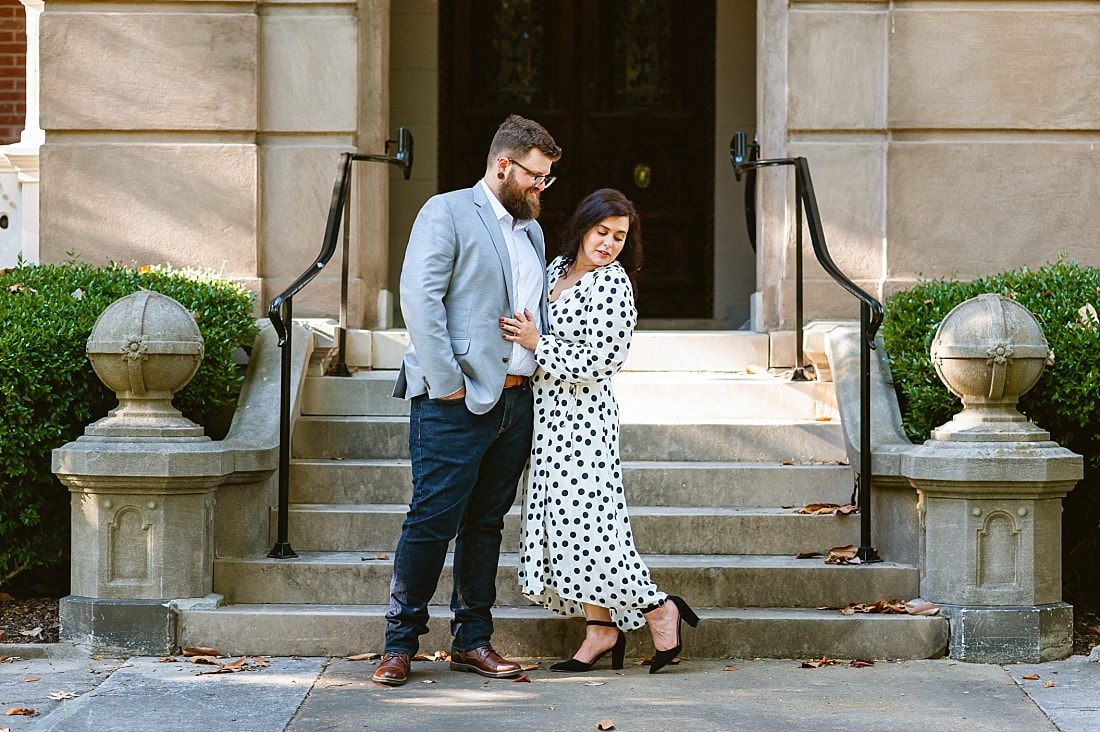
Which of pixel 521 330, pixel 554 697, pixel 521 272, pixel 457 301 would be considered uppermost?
pixel 521 272

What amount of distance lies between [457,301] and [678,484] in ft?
6.39

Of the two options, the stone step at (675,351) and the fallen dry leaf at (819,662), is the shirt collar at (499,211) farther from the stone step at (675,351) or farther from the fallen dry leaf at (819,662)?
the stone step at (675,351)

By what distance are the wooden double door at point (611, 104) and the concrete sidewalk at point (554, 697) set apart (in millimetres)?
5778

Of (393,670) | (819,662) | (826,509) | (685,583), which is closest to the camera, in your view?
(393,670)

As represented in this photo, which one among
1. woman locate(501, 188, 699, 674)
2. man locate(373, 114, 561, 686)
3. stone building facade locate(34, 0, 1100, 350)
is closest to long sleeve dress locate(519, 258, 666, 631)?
woman locate(501, 188, 699, 674)

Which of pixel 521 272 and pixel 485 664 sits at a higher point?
pixel 521 272

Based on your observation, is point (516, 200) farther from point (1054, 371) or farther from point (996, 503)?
point (1054, 371)

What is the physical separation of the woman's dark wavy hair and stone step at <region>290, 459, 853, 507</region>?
1.40 m

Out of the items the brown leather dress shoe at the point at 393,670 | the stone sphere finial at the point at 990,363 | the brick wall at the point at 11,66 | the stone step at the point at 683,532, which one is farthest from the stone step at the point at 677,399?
the brick wall at the point at 11,66

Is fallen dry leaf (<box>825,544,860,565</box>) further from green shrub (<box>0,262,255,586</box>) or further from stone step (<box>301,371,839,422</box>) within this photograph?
green shrub (<box>0,262,255,586</box>)

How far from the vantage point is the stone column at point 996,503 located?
5289 millimetres

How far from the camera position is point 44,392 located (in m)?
5.77

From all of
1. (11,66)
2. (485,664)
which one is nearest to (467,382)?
(485,664)

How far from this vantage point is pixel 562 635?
532cm
